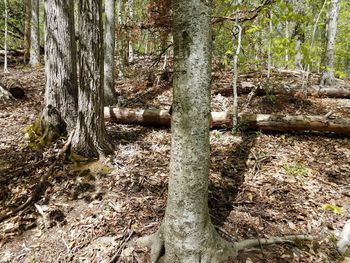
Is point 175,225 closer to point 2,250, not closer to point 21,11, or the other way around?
point 2,250

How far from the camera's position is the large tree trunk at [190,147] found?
2283 mm

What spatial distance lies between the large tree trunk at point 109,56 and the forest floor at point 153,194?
1727 millimetres

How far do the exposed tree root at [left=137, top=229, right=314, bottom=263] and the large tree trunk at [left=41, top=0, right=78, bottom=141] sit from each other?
3.14m

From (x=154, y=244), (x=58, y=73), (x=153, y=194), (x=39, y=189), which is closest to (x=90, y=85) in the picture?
(x=58, y=73)

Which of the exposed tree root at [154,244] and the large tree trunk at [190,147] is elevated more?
the large tree trunk at [190,147]

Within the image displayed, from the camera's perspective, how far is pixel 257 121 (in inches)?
231

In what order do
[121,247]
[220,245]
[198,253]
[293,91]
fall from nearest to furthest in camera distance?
[198,253], [220,245], [121,247], [293,91]

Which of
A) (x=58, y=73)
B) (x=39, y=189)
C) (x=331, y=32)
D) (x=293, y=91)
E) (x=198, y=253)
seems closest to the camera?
(x=198, y=253)

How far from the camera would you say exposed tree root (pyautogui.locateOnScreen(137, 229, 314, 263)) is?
2.84 meters

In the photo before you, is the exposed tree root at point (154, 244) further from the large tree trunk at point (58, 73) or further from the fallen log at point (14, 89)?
the fallen log at point (14, 89)

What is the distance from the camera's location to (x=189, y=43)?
2287mm

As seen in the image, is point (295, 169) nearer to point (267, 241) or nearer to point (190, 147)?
point (267, 241)

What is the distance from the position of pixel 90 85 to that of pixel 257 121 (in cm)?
367

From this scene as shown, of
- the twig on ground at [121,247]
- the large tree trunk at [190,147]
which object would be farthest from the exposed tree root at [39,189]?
the large tree trunk at [190,147]
